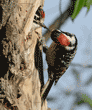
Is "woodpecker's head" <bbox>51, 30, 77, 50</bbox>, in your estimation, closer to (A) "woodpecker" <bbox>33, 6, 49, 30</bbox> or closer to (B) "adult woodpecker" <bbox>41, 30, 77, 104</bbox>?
(B) "adult woodpecker" <bbox>41, 30, 77, 104</bbox>

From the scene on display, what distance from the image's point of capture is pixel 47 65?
1545 mm

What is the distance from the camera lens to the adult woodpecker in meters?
1.30

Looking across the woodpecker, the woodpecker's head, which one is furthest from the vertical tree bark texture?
the woodpecker's head

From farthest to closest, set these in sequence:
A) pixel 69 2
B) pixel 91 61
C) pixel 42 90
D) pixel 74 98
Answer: pixel 91 61
pixel 74 98
pixel 69 2
pixel 42 90

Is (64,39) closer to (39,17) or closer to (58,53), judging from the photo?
(58,53)

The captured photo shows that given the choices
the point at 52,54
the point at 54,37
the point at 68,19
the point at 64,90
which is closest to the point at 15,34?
the point at 54,37

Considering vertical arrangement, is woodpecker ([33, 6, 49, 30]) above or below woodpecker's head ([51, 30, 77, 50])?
above

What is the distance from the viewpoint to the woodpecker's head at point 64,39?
1283 millimetres

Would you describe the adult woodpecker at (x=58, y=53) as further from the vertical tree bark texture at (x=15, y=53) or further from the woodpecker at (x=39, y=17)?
the vertical tree bark texture at (x=15, y=53)

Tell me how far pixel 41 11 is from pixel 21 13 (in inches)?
18.8

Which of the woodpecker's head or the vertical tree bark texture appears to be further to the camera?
the woodpecker's head

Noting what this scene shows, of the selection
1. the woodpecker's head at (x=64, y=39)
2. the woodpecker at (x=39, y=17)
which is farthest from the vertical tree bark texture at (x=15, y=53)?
the woodpecker's head at (x=64, y=39)

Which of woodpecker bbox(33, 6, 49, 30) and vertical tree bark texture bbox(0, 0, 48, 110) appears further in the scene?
woodpecker bbox(33, 6, 49, 30)

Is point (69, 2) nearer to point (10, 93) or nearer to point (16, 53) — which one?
point (16, 53)
